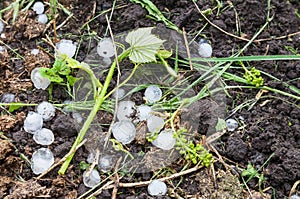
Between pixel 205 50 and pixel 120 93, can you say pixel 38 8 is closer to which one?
pixel 120 93

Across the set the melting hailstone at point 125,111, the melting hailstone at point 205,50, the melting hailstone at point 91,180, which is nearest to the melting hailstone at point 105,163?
the melting hailstone at point 91,180

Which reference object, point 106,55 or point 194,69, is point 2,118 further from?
point 194,69

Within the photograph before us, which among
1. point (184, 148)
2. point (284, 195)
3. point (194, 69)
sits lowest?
point (284, 195)

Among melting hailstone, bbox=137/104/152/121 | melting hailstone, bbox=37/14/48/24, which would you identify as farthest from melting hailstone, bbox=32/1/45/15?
melting hailstone, bbox=137/104/152/121

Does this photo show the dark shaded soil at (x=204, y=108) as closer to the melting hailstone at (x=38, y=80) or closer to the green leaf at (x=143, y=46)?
the melting hailstone at (x=38, y=80)

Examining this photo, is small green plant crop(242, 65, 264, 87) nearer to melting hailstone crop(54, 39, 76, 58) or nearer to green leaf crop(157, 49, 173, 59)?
green leaf crop(157, 49, 173, 59)

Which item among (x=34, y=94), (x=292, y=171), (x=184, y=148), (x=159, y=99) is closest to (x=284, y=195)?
(x=292, y=171)
